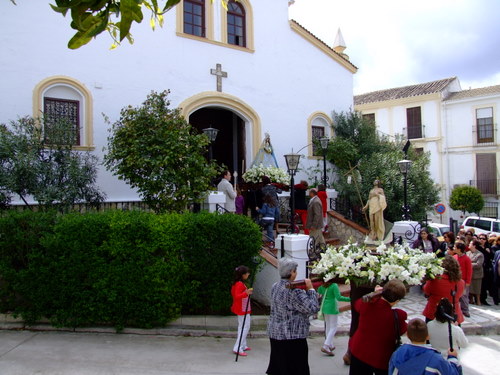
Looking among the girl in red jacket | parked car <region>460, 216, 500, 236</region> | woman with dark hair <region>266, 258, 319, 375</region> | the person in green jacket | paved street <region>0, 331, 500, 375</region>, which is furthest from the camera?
parked car <region>460, 216, 500, 236</region>

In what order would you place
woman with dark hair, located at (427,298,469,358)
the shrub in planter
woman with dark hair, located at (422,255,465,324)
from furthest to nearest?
the shrub in planter
woman with dark hair, located at (422,255,465,324)
woman with dark hair, located at (427,298,469,358)

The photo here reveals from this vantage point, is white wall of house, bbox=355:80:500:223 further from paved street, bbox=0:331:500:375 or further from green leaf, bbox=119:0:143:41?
green leaf, bbox=119:0:143:41

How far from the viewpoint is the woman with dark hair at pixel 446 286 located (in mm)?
6242

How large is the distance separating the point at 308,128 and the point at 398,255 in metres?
11.9

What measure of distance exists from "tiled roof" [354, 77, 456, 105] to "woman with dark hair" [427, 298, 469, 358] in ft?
91.0

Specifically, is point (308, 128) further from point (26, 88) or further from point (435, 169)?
point (435, 169)

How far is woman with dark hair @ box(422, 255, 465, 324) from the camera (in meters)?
6.24

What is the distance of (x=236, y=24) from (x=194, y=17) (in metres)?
1.63

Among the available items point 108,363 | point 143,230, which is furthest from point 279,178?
point 108,363

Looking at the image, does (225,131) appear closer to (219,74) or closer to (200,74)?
(219,74)

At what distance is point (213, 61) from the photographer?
14.2m

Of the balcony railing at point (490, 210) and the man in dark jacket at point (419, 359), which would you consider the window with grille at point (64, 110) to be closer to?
the man in dark jacket at point (419, 359)

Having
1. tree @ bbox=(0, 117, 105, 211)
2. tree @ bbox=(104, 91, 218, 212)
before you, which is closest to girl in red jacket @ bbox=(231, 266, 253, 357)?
tree @ bbox=(104, 91, 218, 212)

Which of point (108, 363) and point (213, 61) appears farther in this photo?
point (213, 61)
